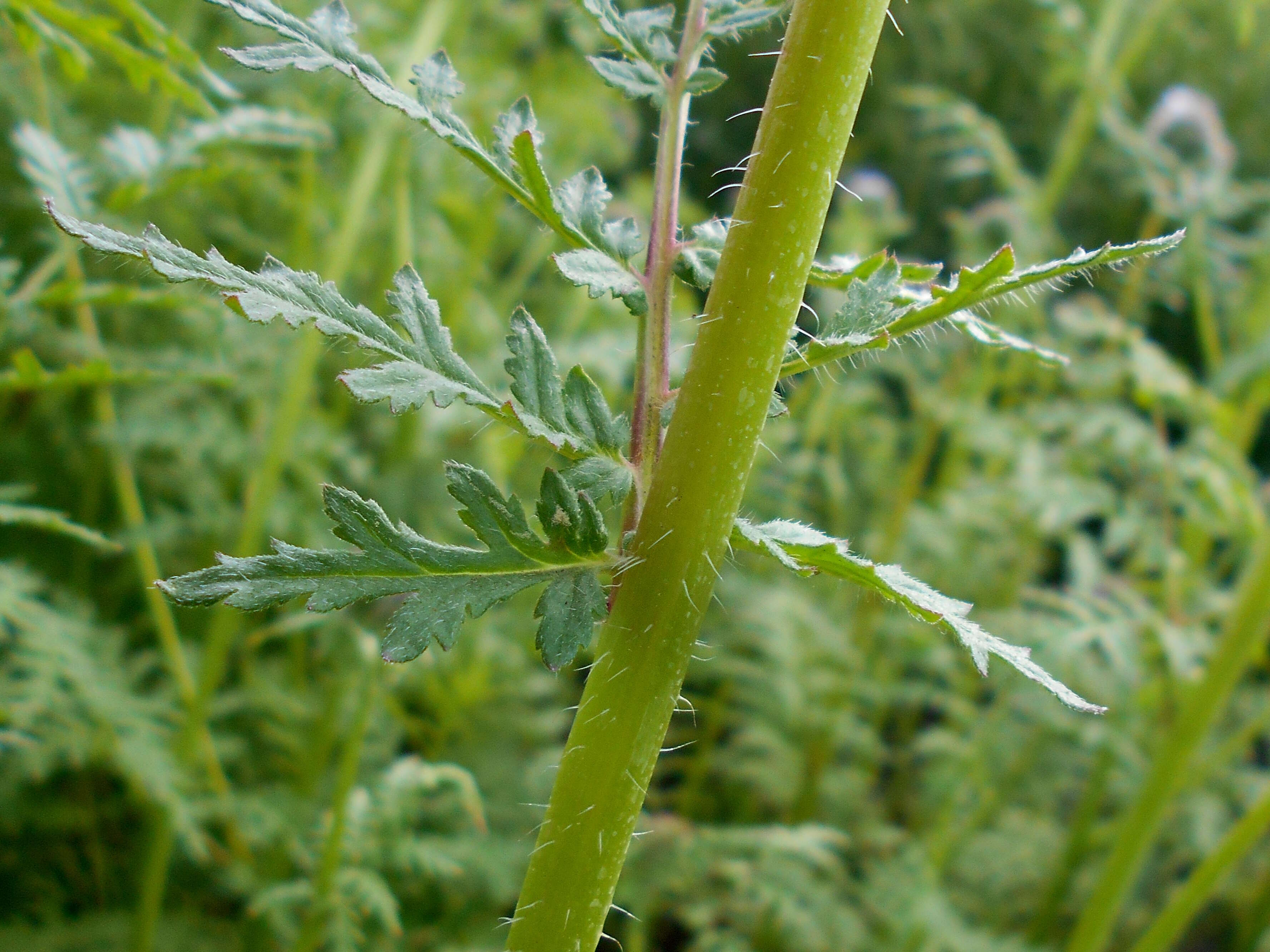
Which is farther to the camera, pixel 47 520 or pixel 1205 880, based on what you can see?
pixel 1205 880

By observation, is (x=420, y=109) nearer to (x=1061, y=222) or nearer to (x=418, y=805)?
(x=418, y=805)

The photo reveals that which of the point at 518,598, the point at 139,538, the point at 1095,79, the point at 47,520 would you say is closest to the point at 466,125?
the point at 47,520

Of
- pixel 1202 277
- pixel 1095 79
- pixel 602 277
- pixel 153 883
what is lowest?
pixel 153 883

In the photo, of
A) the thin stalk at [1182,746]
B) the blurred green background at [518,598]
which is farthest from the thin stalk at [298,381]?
the thin stalk at [1182,746]

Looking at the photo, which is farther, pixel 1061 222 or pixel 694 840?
pixel 1061 222

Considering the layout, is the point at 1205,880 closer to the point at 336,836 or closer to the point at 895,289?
the point at 336,836

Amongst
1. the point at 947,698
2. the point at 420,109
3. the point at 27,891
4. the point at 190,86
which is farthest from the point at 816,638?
the point at 420,109
